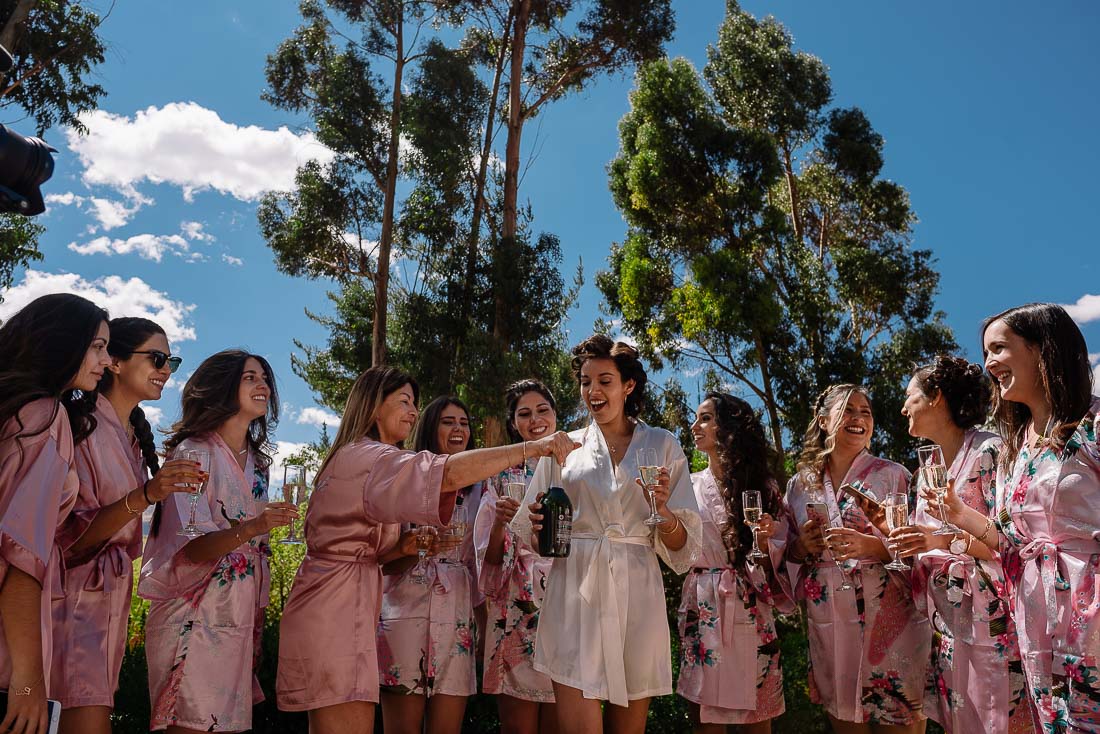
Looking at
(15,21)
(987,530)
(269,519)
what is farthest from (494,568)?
(15,21)

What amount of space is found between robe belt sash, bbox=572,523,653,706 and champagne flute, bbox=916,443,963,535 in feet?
4.16

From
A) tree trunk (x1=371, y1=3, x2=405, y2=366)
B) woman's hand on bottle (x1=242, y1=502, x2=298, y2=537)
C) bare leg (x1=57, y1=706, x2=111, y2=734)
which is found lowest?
bare leg (x1=57, y1=706, x2=111, y2=734)

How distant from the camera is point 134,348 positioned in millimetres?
3926

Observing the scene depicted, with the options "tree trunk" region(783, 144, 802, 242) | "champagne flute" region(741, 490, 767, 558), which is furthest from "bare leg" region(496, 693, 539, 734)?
"tree trunk" region(783, 144, 802, 242)

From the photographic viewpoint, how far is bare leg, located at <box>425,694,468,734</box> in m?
4.54

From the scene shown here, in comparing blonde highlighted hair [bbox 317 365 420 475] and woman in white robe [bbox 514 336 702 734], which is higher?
blonde highlighted hair [bbox 317 365 420 475]

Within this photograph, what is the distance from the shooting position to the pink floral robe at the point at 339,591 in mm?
3592

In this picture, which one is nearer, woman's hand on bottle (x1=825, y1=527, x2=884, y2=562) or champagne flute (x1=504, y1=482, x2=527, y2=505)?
champagne flute (x1=504, y1=482, x2=527, y2=505)

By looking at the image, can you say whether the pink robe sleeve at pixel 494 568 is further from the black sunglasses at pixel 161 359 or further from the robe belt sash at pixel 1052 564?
the robe belt sash at pixel 1052 564

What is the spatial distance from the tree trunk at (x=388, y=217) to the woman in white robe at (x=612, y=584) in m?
12.3

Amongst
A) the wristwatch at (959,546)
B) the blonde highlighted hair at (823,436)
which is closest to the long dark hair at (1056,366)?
the wristwatch at (959,546)

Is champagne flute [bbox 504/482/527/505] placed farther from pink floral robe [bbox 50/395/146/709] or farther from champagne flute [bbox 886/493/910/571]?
champagne flute [bbox 886/493/910/571]

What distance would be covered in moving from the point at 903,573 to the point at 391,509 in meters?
2.85

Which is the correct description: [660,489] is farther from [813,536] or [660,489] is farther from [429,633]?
[429,633]
